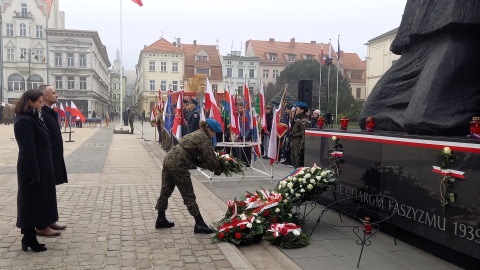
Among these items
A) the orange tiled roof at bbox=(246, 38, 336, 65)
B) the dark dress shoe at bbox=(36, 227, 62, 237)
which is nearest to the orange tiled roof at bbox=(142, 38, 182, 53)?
the orange tiled roof at bbox=(246, 38, 336, 65)

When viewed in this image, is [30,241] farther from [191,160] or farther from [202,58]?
[202,58]

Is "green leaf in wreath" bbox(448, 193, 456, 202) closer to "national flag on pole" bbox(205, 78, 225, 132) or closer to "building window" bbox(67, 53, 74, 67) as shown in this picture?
"national flag on pole" bbox(205, 78, 225, 132)

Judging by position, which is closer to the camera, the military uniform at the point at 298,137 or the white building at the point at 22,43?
the military uniform at the point at 298,137

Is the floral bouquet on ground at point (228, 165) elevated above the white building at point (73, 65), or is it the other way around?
the white building at point (73, 65)

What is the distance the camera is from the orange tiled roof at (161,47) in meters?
71.3

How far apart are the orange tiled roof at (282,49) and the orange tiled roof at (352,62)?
390cm

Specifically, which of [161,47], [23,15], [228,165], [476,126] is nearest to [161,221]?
[228,165]

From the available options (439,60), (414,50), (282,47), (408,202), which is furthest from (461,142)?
(282,47)

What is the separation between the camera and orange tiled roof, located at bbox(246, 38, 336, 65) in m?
75.2

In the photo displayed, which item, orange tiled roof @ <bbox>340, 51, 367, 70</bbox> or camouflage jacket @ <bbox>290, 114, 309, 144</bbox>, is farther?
orange tiled roof @ <bbox>340, 51, 367, 70</bbox>

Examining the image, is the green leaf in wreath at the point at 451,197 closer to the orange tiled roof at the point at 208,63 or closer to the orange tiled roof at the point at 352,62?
the orange tiled roof at the point at 208,63

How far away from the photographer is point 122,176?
10461 mm

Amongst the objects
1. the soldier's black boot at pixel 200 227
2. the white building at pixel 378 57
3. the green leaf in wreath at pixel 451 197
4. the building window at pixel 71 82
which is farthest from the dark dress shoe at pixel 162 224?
the building window at pixel 71 82

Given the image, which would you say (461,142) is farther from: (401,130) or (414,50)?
(414,50)
